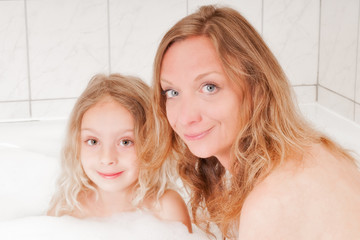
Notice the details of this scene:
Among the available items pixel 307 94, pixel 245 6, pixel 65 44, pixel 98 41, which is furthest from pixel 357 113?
pixel 65 44

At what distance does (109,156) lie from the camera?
1.48 m

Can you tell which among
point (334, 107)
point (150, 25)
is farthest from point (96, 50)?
point (334, 107)

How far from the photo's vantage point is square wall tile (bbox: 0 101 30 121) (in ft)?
7.48

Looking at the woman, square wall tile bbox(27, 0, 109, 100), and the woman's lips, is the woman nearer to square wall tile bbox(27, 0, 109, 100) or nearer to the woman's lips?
the woman's lips

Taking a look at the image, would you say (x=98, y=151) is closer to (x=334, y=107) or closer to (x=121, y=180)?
(x=121, y=180)

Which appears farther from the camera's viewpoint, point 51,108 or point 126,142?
point 51,108

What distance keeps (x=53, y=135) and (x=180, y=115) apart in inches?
41.5

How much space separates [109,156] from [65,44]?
891 mm

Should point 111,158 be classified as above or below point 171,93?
below

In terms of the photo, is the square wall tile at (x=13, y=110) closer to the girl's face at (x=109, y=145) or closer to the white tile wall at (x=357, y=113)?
the girl's face at (x=109, y=145)

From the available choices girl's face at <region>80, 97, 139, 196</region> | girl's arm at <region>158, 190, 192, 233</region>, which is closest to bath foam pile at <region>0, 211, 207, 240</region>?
girl's arm at <region>158, 190, 192, 233</region>

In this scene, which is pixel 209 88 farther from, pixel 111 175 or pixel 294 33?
pixel 294 33

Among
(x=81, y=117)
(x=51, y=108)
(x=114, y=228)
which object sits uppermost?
(x=81, y=117)

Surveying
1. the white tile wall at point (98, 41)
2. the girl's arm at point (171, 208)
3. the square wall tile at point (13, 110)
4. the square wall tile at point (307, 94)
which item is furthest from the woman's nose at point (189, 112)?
the square wall tile at point (307, 94)
